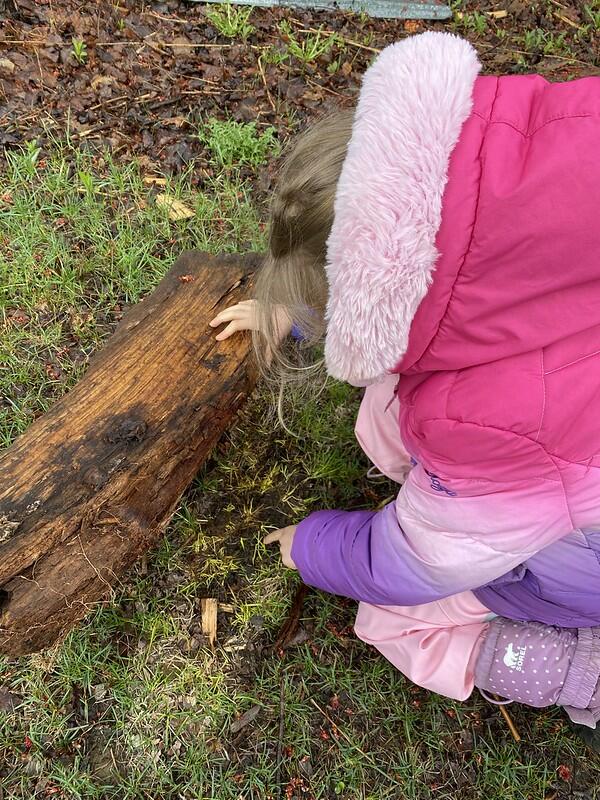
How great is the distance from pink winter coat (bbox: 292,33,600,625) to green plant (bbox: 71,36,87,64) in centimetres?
233

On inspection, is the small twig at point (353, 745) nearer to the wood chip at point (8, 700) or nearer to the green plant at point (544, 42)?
the wood chip at point (8, 700)

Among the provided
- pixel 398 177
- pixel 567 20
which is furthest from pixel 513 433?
pixel 567 20

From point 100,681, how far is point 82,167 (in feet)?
6.98

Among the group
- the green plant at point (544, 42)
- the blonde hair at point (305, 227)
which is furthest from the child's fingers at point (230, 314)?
the green plant at point (544, 42)

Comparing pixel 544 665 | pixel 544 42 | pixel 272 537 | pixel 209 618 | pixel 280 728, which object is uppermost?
pixel 544 42

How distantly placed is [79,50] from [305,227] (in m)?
2.26

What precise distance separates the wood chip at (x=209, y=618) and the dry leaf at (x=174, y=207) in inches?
64.3

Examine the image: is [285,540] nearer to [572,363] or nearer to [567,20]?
[572,363]

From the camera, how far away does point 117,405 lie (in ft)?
6.17

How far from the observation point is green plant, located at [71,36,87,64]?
2990mm

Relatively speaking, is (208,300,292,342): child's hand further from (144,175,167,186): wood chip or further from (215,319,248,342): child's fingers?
(144,175,167,186): wood chip

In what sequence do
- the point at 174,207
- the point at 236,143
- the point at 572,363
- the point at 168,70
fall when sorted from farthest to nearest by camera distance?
1. the point at 168,70
2. the point at 236,143
3. the point at 174,207
4. the point at 572,363

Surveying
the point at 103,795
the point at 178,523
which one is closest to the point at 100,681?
the point at 103,795

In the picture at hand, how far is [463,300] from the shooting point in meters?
1.22
